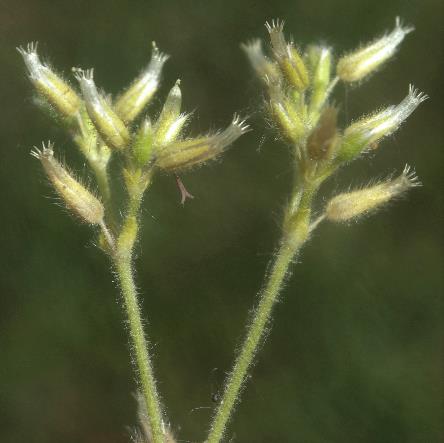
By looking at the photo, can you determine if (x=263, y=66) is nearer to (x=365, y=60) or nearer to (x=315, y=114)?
(x=315, y=114)

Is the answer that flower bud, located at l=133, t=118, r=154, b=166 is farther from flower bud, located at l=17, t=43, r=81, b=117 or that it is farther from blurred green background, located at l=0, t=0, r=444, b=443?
blurred green background, located at l=0, t=0, r=444, b=443

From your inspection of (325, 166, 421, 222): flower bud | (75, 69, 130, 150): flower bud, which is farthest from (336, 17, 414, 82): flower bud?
(75, 69, 130, 150): flower bud

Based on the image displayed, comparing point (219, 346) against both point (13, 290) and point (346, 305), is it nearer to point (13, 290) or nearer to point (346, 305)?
point (346, 305)

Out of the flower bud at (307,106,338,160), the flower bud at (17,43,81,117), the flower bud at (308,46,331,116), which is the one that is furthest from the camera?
the flower bud at (308,46,331,116)

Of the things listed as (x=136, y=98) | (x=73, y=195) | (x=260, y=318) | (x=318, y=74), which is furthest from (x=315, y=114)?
(x=73, y=195)

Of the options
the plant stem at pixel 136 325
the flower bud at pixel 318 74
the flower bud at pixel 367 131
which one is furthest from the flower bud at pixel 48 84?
the flower bud at pixel 367 131

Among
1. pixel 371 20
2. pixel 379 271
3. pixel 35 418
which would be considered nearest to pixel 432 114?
pixel 371 20

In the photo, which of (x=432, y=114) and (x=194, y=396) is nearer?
(x=194, y=396)
